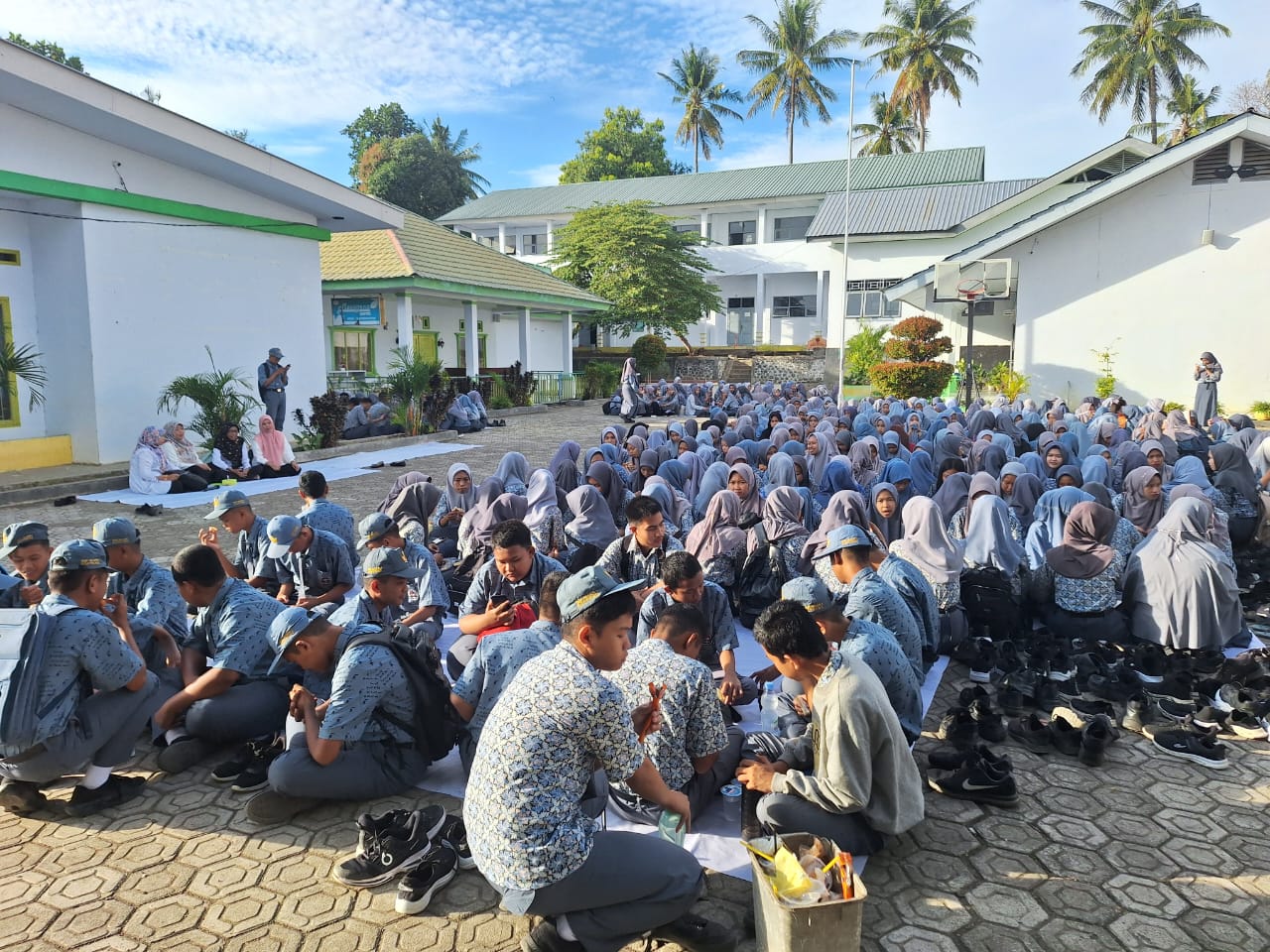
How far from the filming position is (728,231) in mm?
36812

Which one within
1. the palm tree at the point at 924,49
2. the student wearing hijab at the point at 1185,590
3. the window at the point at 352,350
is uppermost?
the palm tree at the point at 924,49

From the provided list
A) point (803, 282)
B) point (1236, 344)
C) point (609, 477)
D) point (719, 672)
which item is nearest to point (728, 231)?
point (803, 282)

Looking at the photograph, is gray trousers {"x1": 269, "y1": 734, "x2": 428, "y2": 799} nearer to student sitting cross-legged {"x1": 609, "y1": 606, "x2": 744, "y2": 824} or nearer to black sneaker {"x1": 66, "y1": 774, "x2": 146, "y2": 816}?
black sneaker {"x1": 66, "y1": 774, "x2": 146, "y2": 816}

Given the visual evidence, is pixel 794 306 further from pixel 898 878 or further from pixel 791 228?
pixel 898 878

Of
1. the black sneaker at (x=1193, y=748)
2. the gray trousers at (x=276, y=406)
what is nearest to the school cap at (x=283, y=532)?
the black sneaker at (x=1193, y=748)

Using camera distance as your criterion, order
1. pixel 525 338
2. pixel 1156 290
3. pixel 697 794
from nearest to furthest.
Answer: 1. pixel 697 794
2. pixel 1156 290
3. pixel 525 338

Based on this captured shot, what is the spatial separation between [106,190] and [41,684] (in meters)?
10.8

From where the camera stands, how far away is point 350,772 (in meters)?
3.51

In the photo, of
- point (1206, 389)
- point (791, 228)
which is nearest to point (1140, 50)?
point (791, 228)

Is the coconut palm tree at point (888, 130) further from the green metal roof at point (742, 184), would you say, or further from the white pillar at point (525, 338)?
the white pillar at point (525, 338)

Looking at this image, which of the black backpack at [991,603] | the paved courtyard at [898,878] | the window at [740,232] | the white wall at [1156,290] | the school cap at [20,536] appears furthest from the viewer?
the window at [740,232]

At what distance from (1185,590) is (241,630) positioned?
538 centimetres

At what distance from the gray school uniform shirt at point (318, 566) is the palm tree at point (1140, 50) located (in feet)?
118

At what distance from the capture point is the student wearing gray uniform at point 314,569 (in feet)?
17.6
